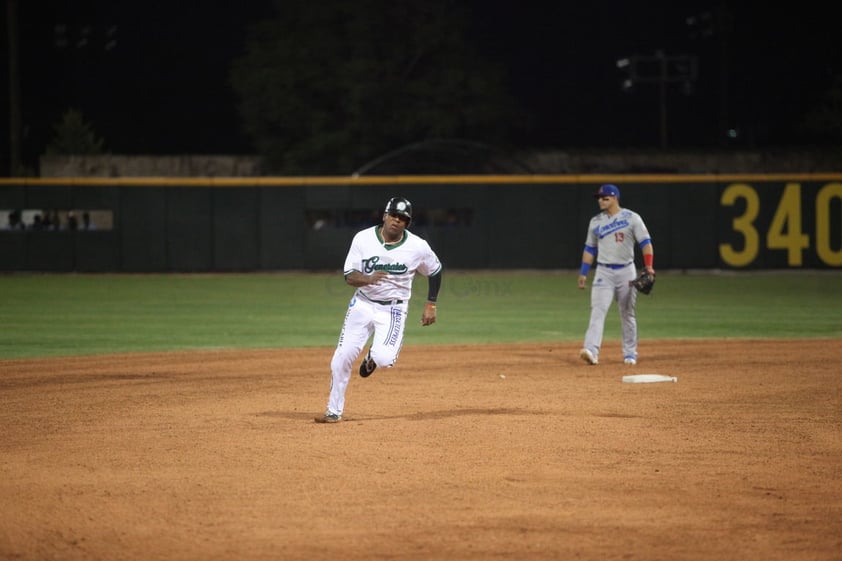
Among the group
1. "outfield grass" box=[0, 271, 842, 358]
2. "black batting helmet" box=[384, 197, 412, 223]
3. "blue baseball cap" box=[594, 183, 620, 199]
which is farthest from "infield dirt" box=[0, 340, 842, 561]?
"outfield grass" box=[0, 271, 842, 358]

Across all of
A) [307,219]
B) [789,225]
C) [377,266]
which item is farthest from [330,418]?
[789,225]

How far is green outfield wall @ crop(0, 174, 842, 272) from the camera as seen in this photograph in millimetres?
33500

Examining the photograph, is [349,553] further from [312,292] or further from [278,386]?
[312,292]

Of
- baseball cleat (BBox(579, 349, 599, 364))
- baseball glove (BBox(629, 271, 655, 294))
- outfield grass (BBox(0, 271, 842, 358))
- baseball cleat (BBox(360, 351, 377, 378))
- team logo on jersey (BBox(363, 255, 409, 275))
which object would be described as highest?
team logo on jersey (BBox(363, 255, 409, 275))

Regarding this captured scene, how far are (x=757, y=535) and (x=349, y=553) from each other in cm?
223

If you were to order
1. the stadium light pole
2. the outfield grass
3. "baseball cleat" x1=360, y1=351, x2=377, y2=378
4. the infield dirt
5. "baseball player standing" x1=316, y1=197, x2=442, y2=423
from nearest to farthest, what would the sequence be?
the infield dirt
"baseball player standing" x1=316, y1=197, x2=442, y2=423
"baseball cleat" x1=360, y1=351, x2=377, y2=378
the outfield grass
the stadium light pole

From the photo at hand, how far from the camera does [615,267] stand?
46.0ft

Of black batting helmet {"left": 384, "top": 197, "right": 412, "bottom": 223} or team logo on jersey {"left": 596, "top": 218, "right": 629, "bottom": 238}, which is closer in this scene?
black batting helmet {"left": 384, "top": 197, "right": 412, "bottom": 223}

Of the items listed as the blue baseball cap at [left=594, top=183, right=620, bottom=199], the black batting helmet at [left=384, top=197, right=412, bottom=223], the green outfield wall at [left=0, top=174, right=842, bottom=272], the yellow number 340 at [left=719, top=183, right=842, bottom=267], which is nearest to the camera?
the black batting helmet at [left=384, top=197, right=412, bottom=223]

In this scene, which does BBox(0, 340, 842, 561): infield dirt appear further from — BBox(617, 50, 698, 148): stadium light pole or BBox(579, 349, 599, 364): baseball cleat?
BBox(617, 50, 698, 148): stadium light pole

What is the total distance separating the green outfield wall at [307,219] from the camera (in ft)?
110

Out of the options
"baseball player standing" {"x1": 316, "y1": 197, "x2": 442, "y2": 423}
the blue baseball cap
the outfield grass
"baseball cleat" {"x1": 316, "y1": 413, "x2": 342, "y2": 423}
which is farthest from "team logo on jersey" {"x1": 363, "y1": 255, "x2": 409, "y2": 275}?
the outfield grass

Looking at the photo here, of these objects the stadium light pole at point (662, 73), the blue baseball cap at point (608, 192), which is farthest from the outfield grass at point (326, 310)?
the stadium light pole at point (662, 73)

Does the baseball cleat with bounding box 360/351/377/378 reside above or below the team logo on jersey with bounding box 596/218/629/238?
below
